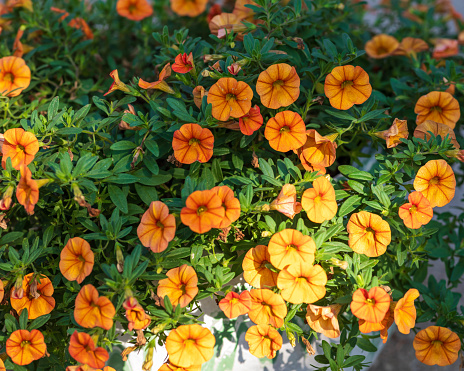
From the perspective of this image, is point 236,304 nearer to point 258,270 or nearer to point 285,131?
point 258,270

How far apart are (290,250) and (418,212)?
302 millimetres

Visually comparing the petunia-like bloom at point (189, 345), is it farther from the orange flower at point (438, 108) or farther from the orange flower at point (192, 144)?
the orange flower at point (438, 108)

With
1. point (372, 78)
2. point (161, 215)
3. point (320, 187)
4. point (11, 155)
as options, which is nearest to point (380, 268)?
point (320, 187)

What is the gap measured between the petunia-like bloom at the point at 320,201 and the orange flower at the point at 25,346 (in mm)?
625

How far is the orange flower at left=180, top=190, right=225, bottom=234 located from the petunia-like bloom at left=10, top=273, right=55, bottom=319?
37 cm

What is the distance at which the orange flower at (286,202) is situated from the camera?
3.08ft

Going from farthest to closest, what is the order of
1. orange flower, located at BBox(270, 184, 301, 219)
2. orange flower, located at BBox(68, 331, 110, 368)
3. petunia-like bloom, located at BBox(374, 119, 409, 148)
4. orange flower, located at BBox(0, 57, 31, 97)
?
1. orange flower, located at BBox(0, 57, 31, 97)
2. petunia-like bloom, located at BBox(374, 119, 409, 148)
3. orange flower, located at BBox(270, 184, 301, 219)
4. orange flower, located at BBox(68, 331, 110, 368)

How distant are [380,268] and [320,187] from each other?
0.35 m

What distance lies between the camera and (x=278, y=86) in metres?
1.02

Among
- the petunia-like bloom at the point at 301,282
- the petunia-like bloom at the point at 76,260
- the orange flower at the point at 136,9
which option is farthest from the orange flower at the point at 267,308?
the orange flower at the point at 136,9

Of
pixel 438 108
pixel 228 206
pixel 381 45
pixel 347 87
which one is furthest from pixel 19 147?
pixel 381 45

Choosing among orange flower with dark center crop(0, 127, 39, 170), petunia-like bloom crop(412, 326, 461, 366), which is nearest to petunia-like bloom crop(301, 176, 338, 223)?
petunia-like bloom crop(412, 326, 461, 366)

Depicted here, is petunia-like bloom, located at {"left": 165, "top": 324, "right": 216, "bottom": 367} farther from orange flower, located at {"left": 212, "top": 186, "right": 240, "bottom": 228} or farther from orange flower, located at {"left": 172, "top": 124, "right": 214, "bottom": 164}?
orange flower, located at {"left": 172, "top": 124, "right": 214, "bottom": 164}

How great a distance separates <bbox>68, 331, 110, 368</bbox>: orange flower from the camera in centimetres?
84
